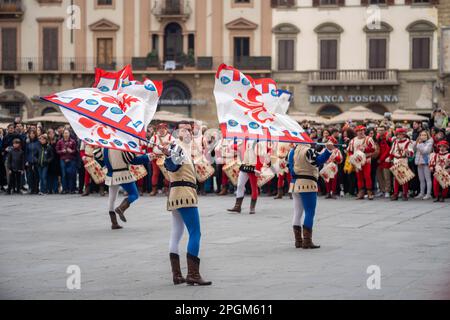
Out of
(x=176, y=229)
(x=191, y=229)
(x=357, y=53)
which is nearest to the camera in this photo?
(x=191, y=229)

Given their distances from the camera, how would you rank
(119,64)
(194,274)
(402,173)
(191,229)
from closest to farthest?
1. (194,274)
2. (191,229)
3. (402,173)
4. (119,64)

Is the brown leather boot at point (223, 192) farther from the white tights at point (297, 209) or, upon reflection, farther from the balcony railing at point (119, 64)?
the balcony railing at point (119, 64)

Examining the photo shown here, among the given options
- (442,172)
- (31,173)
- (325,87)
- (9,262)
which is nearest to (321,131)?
(442,172)

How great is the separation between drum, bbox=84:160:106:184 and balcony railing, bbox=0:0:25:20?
1205 inches

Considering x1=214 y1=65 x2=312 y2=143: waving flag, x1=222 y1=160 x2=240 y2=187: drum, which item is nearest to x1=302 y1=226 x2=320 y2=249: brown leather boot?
x1=214 y1=65 x2=312 y2=143: waving flag

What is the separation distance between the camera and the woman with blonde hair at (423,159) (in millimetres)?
21906

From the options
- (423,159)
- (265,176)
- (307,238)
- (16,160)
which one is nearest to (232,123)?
(307,238)

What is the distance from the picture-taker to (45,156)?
24500 millimetres

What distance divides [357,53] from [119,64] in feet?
42.2

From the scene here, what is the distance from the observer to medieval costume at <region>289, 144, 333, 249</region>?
12867 millimetres

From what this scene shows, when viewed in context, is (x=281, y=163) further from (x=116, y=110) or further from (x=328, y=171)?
(x=116, y=110)

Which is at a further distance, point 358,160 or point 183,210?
point 358,160

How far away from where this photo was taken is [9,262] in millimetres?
11727

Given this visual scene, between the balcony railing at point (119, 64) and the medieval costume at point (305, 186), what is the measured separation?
1439 inches
